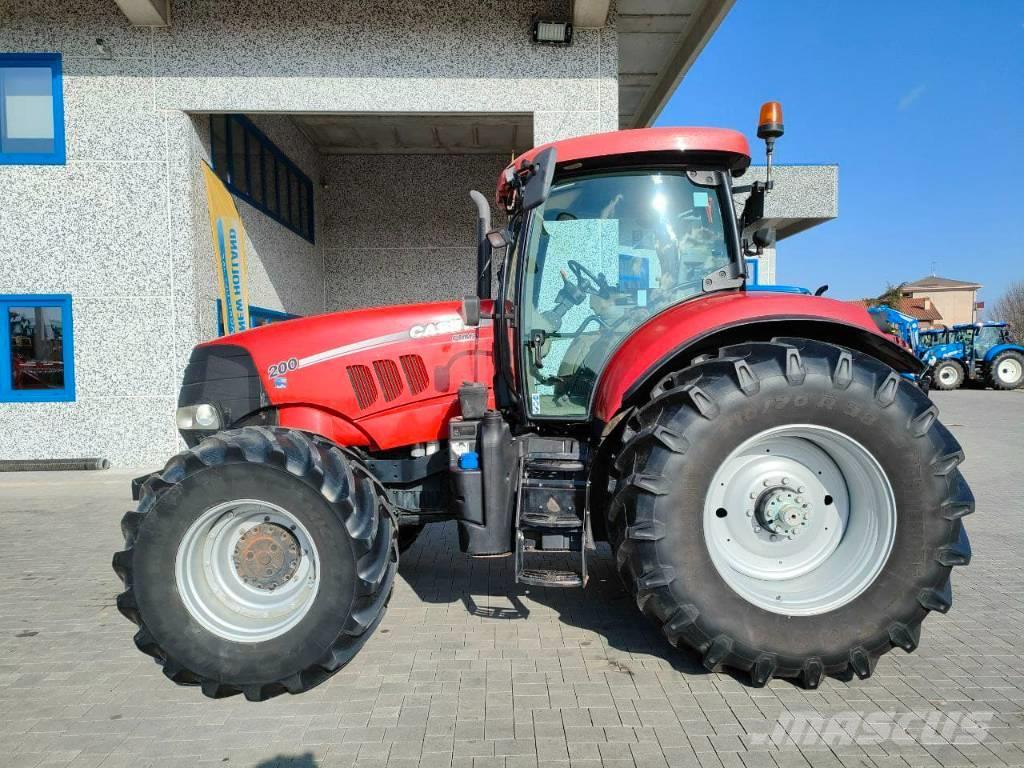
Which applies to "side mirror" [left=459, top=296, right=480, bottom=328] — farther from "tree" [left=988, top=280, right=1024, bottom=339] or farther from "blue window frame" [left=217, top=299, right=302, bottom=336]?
"tree" [left=988, top=280, right=1024, bottom=339]

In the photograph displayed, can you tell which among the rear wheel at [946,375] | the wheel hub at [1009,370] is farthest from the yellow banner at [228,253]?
the wheel hub at [1009,370]

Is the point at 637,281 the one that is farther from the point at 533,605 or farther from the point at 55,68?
the point at 55,68

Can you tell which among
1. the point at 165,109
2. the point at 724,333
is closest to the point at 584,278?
the point at 724,333

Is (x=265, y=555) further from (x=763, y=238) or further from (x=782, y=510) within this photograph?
(x=763, y=238)

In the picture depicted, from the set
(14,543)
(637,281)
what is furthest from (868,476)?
(14,543)

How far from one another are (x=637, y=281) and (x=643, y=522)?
125 centimetres

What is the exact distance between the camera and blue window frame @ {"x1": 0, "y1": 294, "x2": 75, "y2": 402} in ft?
25.0

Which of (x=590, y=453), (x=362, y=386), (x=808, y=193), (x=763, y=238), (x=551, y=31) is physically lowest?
(x=590, y=453)

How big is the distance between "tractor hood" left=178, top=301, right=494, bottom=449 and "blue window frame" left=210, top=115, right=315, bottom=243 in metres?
6.08

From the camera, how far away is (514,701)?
2.57 metres

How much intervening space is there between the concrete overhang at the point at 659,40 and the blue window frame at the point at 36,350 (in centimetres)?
769

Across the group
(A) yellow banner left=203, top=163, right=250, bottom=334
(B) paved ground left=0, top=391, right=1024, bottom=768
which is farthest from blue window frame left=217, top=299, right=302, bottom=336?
(B) paved ground left=0, top=391, right=1024, bottom=768

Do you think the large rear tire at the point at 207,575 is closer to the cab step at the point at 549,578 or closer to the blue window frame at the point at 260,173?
the cab step at the point at 549,578

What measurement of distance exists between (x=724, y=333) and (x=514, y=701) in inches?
72.9
